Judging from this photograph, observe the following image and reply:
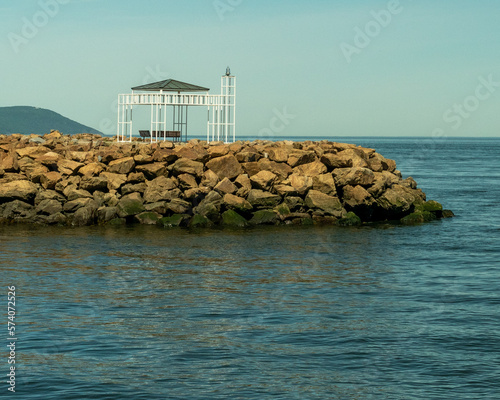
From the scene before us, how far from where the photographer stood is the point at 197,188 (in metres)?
32.1

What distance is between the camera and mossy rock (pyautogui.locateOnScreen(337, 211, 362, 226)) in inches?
1276

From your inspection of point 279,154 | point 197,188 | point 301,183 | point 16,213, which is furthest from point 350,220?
point 16,213

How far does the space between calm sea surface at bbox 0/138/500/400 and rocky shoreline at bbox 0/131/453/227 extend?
3.38 m

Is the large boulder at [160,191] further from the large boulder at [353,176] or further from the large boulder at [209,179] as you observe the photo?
the large boulder at [353,176]

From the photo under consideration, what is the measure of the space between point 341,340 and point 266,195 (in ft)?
58.5

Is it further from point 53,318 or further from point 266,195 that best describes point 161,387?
point 266,195

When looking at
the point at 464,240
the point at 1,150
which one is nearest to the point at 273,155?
the point at 464,240

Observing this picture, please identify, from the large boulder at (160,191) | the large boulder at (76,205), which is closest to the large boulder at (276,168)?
the large boulder at (160,191)

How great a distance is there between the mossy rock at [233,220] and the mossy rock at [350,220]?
14.4 ft

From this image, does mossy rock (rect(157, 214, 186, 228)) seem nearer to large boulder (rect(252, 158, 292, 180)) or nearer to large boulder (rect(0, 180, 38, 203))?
large boulder (rect(252, 158, 292, 180))

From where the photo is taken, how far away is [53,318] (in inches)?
612

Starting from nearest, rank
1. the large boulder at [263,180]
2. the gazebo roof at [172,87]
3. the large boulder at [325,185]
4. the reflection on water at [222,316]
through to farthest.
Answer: the reflection on water at [222,316], the large boulder at [263,180], the large boulder at [325,185], the gazebo roof at [172,87]

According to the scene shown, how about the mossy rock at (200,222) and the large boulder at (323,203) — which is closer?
the mossy rock at (200,222)

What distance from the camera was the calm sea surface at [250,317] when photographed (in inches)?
465
